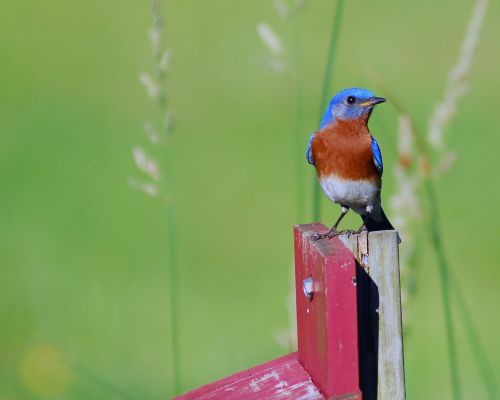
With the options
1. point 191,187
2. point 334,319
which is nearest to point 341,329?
point 334,319

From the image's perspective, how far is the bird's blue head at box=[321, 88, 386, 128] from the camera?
288 cm

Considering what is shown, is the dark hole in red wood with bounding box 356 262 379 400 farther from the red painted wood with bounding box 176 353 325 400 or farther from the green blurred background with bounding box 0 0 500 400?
the green blurred background with bounding box 0 0 500 400

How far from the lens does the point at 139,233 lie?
503 centimetres

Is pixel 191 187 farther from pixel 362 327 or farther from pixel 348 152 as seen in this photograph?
pixel 362 327

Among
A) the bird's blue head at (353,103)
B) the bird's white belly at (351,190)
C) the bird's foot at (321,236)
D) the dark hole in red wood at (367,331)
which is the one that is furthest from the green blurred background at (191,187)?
the dark hole in red wood at (367,331)

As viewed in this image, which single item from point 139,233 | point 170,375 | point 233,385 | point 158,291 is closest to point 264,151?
point 139,233

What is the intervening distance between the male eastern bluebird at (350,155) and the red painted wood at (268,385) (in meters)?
0.85

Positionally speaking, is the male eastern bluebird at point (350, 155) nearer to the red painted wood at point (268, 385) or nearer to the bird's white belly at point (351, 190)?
the bird's white belly at point (351, 190)

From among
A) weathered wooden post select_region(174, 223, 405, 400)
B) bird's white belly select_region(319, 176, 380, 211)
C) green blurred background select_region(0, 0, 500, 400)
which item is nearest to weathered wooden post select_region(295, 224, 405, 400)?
weathered wooden post select_region(174, 223, 405, 400)

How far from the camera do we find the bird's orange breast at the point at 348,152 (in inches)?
116

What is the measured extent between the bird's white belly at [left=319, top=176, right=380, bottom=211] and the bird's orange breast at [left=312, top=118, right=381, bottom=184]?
0.05ft

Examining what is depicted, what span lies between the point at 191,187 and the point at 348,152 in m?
2.58

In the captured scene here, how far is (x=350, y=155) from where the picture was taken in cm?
294

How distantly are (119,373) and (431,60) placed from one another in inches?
147
